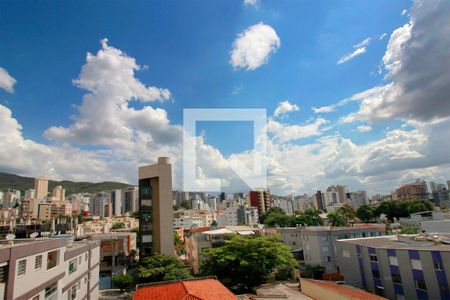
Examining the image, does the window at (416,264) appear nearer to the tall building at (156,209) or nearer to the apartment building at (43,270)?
the apartment building at (43,270)

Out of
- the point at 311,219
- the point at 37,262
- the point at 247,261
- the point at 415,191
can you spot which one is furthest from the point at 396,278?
the point at 415,191

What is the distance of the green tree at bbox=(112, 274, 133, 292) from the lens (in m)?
22.5

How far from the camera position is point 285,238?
32.0 metres

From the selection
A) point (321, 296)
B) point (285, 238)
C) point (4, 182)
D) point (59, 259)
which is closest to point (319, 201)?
point (285, 238)

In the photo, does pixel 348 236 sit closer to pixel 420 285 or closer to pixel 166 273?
pixel 420 285

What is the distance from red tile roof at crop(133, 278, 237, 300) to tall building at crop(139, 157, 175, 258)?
36.3 feet

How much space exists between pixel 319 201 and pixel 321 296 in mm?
106565

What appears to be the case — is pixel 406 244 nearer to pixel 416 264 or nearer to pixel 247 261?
pixel 416 264

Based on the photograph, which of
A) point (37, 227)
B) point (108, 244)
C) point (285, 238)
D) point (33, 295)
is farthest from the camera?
Answer: point (37, 227)

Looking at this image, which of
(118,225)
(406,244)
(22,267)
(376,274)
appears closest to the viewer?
(22,267)

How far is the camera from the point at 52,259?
10305mm

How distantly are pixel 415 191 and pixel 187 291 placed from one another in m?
92.8

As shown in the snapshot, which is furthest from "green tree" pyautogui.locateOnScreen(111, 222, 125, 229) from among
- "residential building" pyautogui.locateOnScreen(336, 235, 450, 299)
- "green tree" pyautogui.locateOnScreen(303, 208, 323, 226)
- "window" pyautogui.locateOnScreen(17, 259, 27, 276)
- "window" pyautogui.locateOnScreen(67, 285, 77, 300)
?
"window" pyautogui.locateOnScreen(17, 259, 27, 276)

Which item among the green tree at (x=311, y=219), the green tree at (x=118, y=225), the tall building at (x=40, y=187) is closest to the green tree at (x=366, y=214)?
the green tree at (x=311, y=219)
